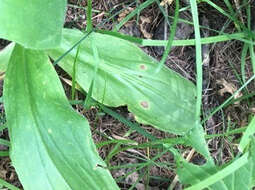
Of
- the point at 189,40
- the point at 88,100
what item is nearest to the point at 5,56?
the point at 88,100

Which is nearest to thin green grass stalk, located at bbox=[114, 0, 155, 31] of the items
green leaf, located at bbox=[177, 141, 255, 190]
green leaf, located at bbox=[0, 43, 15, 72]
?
green leaf, located at bbox=[0, 43, 15, 72]

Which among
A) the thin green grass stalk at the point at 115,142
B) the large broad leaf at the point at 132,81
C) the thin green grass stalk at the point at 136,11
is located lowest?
the thin green grass stalk at the point at 115,142

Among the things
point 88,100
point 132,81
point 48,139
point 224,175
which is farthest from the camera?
point 132,81

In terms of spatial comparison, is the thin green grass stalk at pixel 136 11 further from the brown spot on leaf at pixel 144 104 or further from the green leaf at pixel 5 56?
the green leaf at pixel 5 56

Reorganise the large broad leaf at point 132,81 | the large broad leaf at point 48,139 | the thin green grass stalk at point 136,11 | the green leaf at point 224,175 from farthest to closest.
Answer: the large broad leaf at point 132,81, the thin green grass stalk at point 136,11, the large broad leaf at point 48,139, the green leaf at point 224,175

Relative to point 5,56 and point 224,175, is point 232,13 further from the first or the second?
point 5,56

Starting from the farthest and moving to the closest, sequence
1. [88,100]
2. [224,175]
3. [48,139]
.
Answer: [88,100], [48,139], [224,175]

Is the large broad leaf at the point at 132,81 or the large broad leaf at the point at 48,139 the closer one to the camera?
the large broad leaf at the point at 48,139

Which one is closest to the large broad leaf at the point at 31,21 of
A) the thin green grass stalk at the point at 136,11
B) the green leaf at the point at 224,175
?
the thin green grass stalk at the point at 136,11

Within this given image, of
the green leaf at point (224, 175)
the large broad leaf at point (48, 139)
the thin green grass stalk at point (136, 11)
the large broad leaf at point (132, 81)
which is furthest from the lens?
the large broad leaf at point (132, 81)
